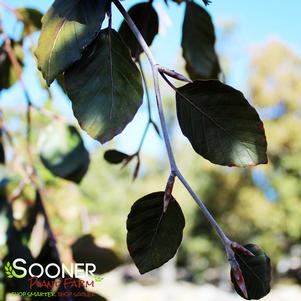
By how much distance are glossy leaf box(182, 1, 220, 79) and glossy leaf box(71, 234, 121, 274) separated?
0.90 feet

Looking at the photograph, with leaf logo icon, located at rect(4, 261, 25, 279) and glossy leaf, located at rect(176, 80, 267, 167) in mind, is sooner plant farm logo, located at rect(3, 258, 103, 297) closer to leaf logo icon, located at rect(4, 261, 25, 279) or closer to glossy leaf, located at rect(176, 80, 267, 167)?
leaf logo icon, located at rect(4, 261, 25, 279)

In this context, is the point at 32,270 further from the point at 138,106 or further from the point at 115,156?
the point at 138,106

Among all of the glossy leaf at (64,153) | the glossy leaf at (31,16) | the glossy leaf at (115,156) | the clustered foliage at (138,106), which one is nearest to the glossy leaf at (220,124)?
the clustered foliage at (138,106)

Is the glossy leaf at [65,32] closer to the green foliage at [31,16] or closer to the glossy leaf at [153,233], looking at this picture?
the glossy leaf at [153,233]

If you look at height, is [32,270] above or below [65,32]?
below

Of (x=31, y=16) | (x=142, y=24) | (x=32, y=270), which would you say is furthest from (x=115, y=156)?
(x=31, y=16)

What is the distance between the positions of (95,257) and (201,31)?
0.34m

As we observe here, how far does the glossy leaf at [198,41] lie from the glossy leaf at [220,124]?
9.7 inches

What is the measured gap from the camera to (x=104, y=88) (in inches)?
12.2

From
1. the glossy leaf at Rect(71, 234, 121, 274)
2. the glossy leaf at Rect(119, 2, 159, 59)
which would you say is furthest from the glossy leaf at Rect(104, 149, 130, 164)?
the glossy leaf at Rect(71, 234, 121, 274)

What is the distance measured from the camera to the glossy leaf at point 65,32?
0.30 meters

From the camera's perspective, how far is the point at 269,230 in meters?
7.98

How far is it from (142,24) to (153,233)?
0.24m

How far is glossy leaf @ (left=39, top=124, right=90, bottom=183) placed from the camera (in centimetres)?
61
